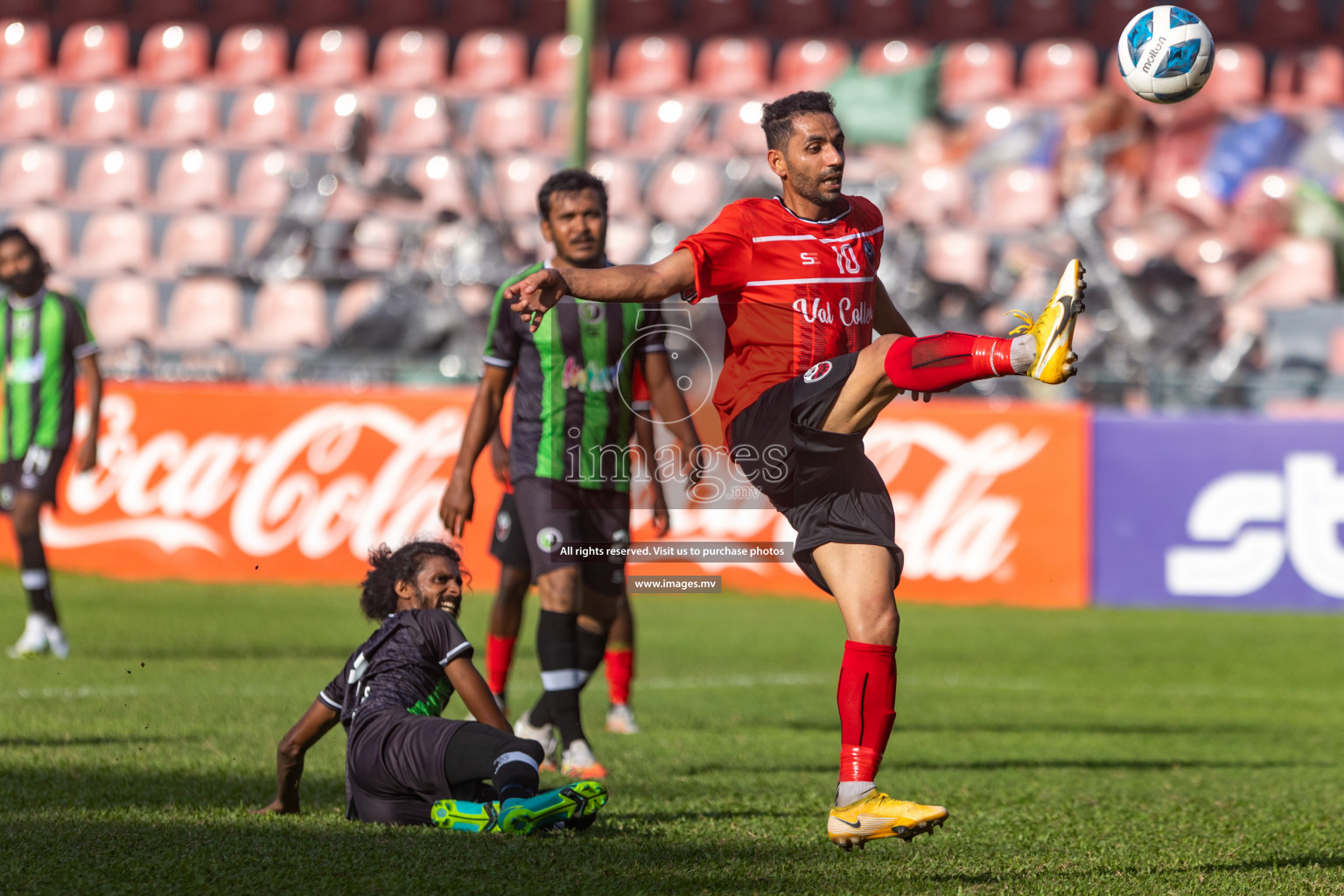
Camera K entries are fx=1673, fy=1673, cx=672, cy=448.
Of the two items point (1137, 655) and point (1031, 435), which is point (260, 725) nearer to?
point (1137, 655)

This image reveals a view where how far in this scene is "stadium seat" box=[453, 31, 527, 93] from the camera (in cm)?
2367

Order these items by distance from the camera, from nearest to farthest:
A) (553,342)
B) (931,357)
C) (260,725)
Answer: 1. (931,357)
2. (553,342)
3. (260,725)

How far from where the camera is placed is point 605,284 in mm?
4250

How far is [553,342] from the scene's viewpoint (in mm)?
6602

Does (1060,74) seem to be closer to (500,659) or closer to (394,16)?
(394,16)

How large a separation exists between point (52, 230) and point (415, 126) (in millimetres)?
4923

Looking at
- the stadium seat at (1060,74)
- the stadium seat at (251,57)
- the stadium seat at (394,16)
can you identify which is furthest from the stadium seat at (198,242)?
the stadium seat at (1060,74)

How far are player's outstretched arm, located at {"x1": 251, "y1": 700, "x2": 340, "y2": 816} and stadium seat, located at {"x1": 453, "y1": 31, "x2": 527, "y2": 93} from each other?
19.7m

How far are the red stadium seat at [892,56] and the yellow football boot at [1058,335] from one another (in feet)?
64.5

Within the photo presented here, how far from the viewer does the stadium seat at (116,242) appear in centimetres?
2123

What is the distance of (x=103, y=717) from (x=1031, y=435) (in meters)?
8.58

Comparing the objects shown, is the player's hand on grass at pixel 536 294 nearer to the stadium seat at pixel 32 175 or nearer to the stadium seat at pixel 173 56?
the stadium seat at pixel 32 175

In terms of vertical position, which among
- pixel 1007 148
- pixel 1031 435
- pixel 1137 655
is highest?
pixel 1007 148

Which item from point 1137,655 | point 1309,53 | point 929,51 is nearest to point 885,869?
point 1137,655
